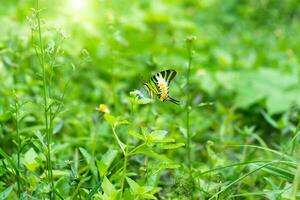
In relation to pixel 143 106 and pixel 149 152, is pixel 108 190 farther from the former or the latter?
pixel 143 106

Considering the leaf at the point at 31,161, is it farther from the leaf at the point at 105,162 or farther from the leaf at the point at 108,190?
the leaf at the point at 108,190

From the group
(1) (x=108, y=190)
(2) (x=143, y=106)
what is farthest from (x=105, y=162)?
(2) (x=143, y=106)

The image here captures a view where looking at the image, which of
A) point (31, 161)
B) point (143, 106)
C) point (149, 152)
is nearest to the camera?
point (149, 152)

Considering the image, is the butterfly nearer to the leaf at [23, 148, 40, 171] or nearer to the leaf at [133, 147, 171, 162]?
the leaf at [133, 147, 171, 162]

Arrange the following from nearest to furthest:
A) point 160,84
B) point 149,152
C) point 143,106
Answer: point 149,152
point 160,84
point 143,106

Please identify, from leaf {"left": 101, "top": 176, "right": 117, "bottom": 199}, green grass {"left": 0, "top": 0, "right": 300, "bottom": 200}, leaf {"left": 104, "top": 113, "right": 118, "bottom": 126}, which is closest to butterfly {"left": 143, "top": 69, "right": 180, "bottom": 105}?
green grass {"left": 0, "top": 0, "right": 300, "bottom": 200}

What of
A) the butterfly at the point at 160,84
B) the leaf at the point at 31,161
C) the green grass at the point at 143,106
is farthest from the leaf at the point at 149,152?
the leaf at the point at 31,161

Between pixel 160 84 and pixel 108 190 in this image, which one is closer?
pixel 108 190

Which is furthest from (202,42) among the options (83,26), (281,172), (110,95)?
(281,172)

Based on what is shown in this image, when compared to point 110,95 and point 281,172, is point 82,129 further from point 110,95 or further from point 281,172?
point 281,172
